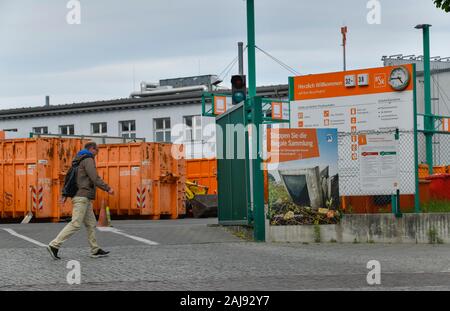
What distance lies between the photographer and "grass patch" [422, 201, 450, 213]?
59.4 feet

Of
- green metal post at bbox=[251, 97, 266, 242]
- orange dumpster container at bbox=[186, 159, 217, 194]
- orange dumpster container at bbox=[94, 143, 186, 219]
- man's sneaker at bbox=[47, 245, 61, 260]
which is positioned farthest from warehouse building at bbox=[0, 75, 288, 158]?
man's sneaker at bbox=[47, 245, 61, 260]

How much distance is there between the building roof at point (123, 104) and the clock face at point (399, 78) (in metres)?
32.1

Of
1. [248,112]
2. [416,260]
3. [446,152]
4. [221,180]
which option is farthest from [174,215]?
[446,152]

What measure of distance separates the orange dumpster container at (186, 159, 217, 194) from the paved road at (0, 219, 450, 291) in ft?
56.9

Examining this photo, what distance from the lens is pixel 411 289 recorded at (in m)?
10.4

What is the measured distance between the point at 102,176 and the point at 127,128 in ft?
95.7

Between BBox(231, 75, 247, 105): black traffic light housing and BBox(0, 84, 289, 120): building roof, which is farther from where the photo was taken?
BBox(0, 84, 289, 120): building roof

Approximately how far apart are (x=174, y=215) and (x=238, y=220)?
11.3 m

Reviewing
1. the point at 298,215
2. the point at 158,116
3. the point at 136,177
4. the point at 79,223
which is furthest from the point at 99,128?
Answer: the point at 79,223

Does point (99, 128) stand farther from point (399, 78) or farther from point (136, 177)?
point (399, 78)

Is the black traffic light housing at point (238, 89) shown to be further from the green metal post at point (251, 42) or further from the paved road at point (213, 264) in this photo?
the paved road at point (213, 264)

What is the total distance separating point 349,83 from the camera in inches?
797

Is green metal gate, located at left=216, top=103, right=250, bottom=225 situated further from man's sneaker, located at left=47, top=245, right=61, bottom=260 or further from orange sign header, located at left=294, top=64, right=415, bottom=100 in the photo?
man's sneaker, located at left=47, top=245, right=61, bottom=260
